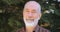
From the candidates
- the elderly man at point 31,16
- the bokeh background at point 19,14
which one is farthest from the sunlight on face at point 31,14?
the bokeh background at point 19,14

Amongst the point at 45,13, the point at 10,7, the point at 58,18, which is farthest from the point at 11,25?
the point at 58,18

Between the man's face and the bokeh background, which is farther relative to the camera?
the bokeh background

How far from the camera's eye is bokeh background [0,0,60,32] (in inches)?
85.8

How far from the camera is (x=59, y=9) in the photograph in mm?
2242

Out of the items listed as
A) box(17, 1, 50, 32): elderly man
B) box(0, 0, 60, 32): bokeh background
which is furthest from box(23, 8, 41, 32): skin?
box(0, 0, 60, 32): bokeh background

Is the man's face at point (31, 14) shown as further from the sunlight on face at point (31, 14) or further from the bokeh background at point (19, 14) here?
the bokeh background at point (19, 14)

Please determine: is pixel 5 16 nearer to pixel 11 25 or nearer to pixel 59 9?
pixel 11 25

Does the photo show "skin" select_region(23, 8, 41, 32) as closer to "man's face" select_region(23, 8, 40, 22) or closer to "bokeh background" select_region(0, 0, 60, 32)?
"man's face" select_region(23, 8, 40, 22)

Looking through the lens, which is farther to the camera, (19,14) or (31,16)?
(19,14)

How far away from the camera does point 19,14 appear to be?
86.4 inches

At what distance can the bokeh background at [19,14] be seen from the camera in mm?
2180

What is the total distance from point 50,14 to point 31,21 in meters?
0.58

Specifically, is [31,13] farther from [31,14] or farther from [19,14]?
[19,14]

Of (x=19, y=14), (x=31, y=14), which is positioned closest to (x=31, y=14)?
→ (x=31, y=14)
